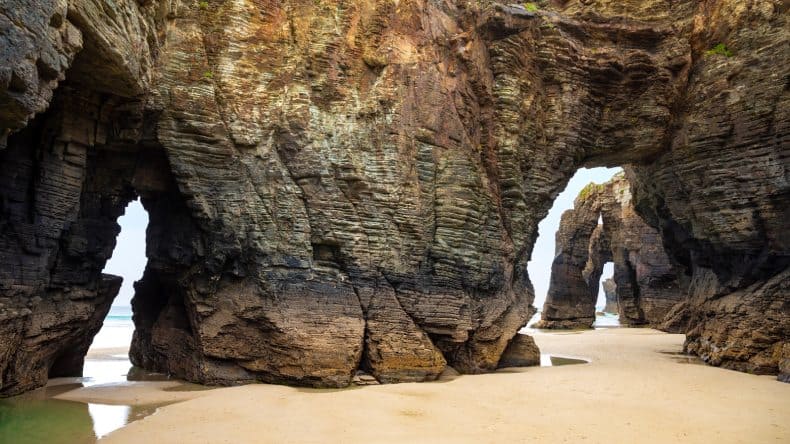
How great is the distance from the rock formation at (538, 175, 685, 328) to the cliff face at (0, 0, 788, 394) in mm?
23496

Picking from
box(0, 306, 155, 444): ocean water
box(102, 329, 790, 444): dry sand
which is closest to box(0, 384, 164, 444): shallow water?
box(0, 306, 155, 444): ocean water

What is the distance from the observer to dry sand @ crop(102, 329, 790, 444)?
29.8ft

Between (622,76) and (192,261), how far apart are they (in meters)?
16.9

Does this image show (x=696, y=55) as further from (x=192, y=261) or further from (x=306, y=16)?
(x=192, y=261)

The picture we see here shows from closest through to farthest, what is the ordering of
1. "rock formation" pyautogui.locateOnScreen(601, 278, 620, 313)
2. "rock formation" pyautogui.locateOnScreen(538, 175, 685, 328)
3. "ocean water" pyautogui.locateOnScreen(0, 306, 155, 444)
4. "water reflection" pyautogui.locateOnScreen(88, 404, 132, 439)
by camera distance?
"ocean water" pyautogui.locateOnScreen(0, 306, 155, 444)
"water reflection" pyautogui.locateOnScreen(88, 404, 132, 439)
"rock formation" pyautogui.locateOnScreen(538, 175, 685, 328)
"rock formation" pyautogui.locateOnScreen(601, 278, 620, 313)

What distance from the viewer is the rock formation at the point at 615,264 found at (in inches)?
1622

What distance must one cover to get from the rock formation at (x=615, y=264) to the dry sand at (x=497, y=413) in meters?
27.7

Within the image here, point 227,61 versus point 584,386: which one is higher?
→ point 227,61

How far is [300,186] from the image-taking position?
49.3 feet

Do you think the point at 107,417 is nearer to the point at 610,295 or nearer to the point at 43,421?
the point at 43,421

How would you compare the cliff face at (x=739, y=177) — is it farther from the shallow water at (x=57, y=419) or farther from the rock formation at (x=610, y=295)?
the rock formation at (x=610, y=295)

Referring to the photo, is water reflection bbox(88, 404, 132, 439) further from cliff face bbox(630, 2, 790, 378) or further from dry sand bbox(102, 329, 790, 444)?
cliff face bbox(630, 2, 790, 378)

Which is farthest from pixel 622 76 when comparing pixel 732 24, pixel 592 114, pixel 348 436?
pixel 348 436

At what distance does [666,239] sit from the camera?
85.3 feet
